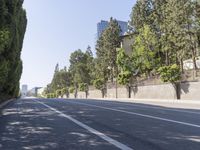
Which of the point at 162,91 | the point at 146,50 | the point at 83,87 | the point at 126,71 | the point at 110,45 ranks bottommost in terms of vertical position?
the point at 162,91

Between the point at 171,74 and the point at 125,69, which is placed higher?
the point at 125,69

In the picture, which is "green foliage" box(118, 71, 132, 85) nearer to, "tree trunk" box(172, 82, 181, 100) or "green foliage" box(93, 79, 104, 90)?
"tree trunk" box(172, 82, 181, 100)

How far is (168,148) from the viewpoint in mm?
Answer: 9148

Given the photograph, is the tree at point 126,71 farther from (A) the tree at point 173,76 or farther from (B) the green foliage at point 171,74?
(A) the tree at point 173,76

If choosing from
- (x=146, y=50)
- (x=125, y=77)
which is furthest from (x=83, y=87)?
(x=146, y=50)

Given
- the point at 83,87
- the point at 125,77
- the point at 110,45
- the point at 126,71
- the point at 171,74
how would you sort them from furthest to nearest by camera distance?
the point at 83,87, the point at 110,45, the point at 126,71, the point at 125,77, the point at 171,74

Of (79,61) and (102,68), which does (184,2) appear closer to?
(102,68)

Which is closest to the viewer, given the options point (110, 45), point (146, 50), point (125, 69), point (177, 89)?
point (177, 89)

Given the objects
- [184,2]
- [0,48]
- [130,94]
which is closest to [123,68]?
[130,94]

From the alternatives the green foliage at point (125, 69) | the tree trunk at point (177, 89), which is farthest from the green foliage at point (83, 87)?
the tree trunk at point (177, 89)

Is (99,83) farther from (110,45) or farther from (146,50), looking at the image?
(146,50)

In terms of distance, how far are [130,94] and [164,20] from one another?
600 inches

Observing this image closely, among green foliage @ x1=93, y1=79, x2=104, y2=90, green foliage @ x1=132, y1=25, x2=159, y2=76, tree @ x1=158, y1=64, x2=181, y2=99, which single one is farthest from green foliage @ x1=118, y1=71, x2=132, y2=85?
green foliage @ x1=93, y1=79, x2=104, y2=90

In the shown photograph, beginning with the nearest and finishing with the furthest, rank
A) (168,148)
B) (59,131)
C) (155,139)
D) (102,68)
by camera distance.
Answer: (168,148), (155,139), (59,131), (102,68)
